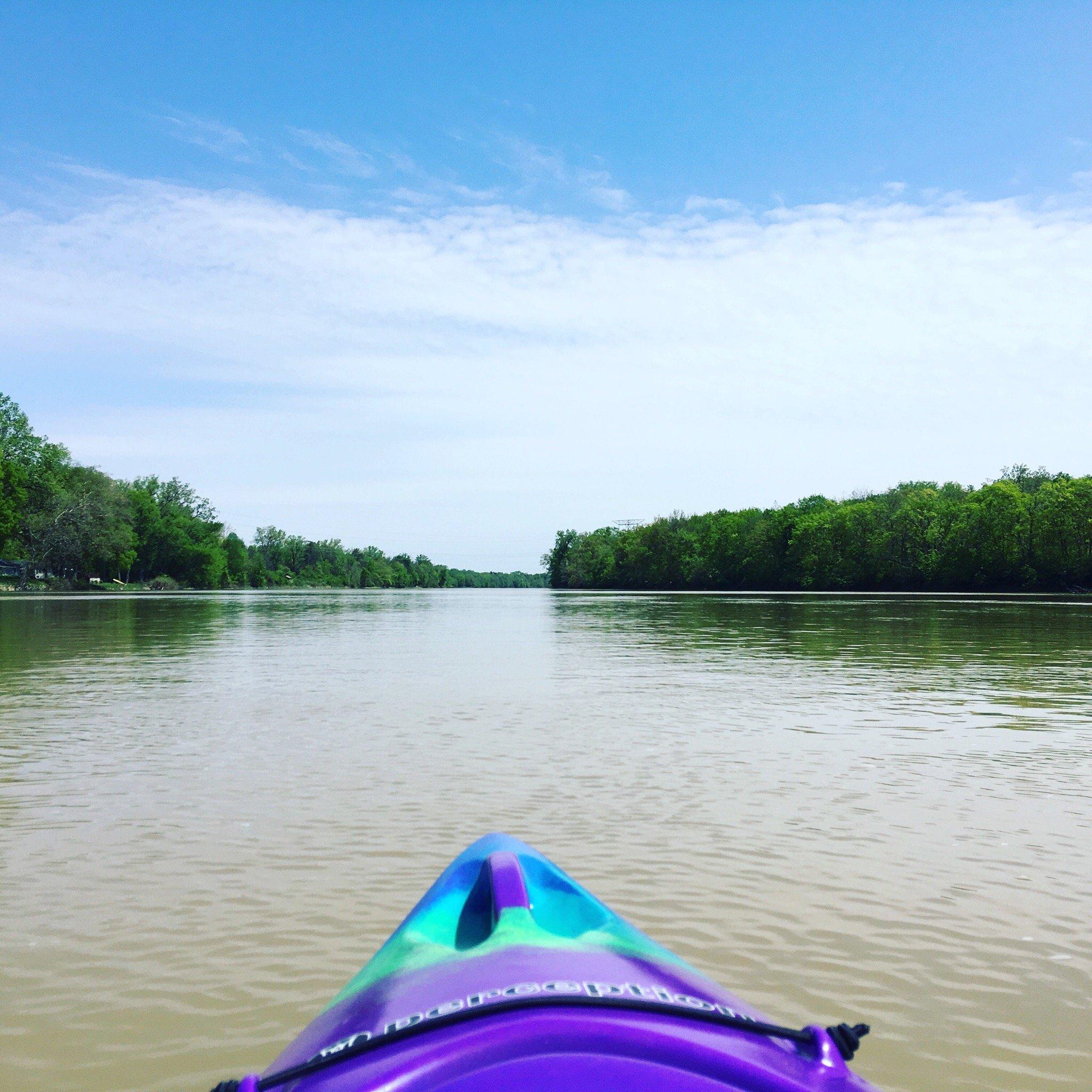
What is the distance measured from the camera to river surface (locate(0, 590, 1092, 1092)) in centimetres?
445

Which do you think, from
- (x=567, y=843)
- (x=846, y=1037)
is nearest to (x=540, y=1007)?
(x=846, y=1037)

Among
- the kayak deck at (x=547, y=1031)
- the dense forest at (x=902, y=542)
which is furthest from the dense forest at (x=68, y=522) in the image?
the kayak deck at (x=547, y=1031)

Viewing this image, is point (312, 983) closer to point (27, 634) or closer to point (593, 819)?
point (593, 819)

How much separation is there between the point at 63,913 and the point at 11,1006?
4.36 ft

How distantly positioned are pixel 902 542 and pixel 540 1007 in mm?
123010

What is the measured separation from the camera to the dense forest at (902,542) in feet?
315

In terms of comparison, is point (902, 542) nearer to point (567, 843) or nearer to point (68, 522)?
point (68, 522)

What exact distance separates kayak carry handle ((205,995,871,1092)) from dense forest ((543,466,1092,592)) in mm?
103792

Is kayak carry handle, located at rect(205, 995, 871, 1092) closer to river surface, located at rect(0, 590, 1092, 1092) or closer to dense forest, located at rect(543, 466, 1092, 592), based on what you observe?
river surface, located at rect(0, 590, 1092, 1092)

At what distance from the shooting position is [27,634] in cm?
3134

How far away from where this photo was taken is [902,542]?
117 m

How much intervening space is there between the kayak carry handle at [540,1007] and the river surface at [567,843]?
1330 mm

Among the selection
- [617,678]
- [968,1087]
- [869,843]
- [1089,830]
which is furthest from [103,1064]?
[617,678]

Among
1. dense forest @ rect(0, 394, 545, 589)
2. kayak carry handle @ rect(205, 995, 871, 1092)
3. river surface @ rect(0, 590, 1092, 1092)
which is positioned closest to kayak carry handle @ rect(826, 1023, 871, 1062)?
kayak carry handle @ rect(205, 995, 871, 1092)
